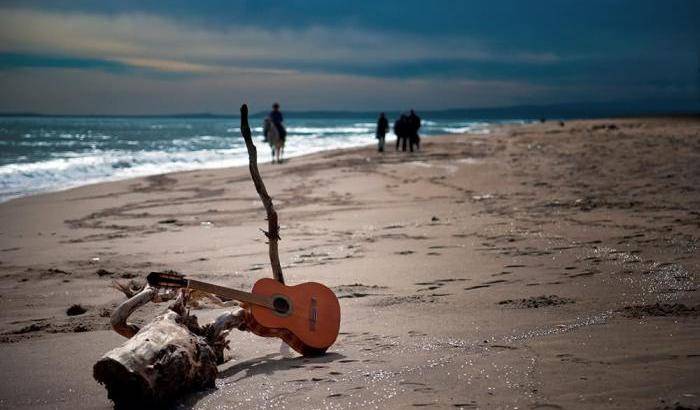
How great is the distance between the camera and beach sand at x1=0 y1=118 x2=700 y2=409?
10.4 feet

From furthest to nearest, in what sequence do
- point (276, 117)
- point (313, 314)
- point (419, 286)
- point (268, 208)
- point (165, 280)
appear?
point (276, 117) → point (419, 286) → point (268, 208) → point (313, 314) → point (165, 280)

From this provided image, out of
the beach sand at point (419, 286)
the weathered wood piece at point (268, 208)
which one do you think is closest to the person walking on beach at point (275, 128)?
the beach sand at point (419, 286)

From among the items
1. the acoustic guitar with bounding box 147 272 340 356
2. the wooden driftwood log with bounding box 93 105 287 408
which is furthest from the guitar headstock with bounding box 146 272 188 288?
the wooden driftwood log with bounding box 93 105 287 408

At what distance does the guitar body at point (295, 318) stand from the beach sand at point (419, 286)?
0.13 meters

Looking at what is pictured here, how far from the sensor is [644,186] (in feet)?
33.6

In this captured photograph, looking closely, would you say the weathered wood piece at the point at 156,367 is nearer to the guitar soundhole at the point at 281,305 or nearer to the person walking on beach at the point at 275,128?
the guitar soundhole at the point at 281,305

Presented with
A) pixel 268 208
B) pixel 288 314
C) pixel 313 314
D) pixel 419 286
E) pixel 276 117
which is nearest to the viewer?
pixel 288 314

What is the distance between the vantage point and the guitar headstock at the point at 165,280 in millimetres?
3549

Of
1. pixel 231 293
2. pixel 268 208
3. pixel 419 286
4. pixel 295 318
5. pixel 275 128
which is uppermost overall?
pixel 275 128

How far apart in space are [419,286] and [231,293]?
81.1 inches

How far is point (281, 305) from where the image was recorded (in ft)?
12.8

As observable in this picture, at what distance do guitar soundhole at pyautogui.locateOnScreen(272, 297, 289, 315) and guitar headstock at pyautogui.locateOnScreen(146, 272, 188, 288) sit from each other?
58cm

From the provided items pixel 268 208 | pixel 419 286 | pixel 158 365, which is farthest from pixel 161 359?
pixel 419 286

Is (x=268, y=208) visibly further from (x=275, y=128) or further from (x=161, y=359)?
(x=275, y=128)
